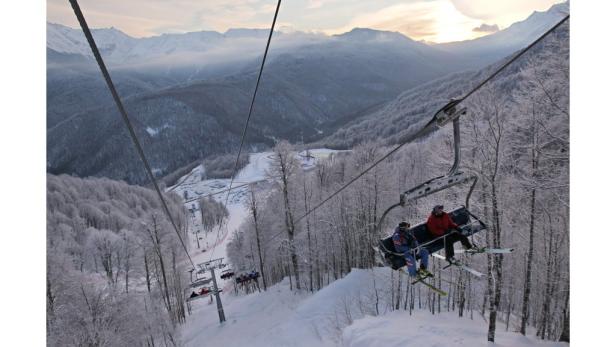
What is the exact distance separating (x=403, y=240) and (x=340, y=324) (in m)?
13.4

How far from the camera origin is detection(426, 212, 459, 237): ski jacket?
8609 millimetres

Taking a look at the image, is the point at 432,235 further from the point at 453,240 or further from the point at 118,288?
the point at 118,288

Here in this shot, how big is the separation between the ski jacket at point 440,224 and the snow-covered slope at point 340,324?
7.24 metres

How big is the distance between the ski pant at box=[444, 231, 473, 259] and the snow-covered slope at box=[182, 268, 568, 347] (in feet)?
22.3

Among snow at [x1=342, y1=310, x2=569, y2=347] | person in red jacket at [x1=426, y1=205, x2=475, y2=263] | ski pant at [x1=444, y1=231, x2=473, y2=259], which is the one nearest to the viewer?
ski pant at [x1=444, y1=231, x2=473, y2=259]

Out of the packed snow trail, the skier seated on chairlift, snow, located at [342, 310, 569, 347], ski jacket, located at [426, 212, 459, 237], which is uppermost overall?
ski jacket, located at [426, 212, 459, 237]

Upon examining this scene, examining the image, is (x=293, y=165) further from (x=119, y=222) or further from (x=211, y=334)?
(x=119, y=222)

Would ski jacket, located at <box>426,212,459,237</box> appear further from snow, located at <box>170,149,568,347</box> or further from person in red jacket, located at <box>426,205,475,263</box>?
snow, located at <box>170,149,568,347</box>

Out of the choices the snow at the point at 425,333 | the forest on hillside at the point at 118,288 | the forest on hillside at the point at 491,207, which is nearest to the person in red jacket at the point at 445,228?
the forest on hillside at the point at 491,207

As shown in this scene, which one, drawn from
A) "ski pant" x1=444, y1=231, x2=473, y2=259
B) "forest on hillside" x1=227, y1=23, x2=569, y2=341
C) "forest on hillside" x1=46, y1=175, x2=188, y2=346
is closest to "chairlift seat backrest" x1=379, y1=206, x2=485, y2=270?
"ski pant" x1=444, y1=231, x2=473, y2=259

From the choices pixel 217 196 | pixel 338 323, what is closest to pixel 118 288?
pixel 338 323

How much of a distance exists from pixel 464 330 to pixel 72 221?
75355 mm

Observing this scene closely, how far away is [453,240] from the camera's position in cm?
856
